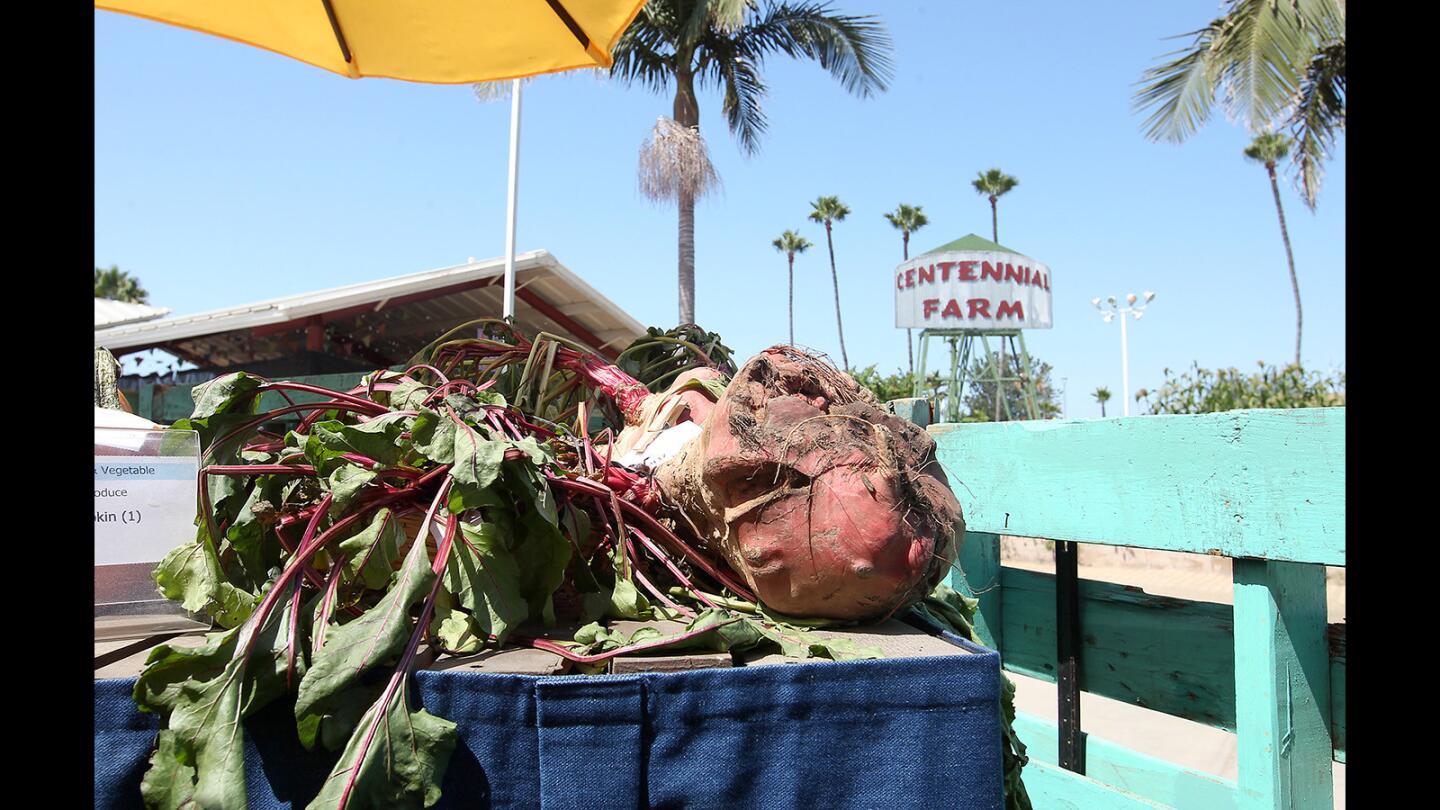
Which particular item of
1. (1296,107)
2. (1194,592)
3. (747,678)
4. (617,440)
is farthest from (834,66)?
(747,678)

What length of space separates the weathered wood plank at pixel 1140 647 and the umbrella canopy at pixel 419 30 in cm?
223

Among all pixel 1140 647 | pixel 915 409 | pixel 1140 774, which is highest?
pixel 915 409

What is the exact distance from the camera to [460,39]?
2.94 m

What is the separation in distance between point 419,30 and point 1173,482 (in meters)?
2.64

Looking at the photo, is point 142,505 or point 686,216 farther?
point 686,216

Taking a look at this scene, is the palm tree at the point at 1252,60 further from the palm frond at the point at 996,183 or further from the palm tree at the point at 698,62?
the palm frond at the point at 996,183

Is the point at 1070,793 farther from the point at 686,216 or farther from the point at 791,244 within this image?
the point at 791,244

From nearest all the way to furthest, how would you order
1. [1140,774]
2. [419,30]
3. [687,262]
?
[1140,774] → [419,30] → [687,262]

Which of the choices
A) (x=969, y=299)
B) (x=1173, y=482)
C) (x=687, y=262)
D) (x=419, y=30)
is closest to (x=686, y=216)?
(x=687, y=262)

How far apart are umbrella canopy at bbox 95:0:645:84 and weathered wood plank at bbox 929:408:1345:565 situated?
5.97 feet

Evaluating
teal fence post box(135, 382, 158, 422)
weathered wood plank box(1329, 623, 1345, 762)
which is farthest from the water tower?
weathered wood plank box(1329, 623, 1345, 762)

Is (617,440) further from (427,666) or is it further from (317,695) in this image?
(317,695)

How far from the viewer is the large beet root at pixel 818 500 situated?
142 centimetres

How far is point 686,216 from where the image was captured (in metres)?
14.2
